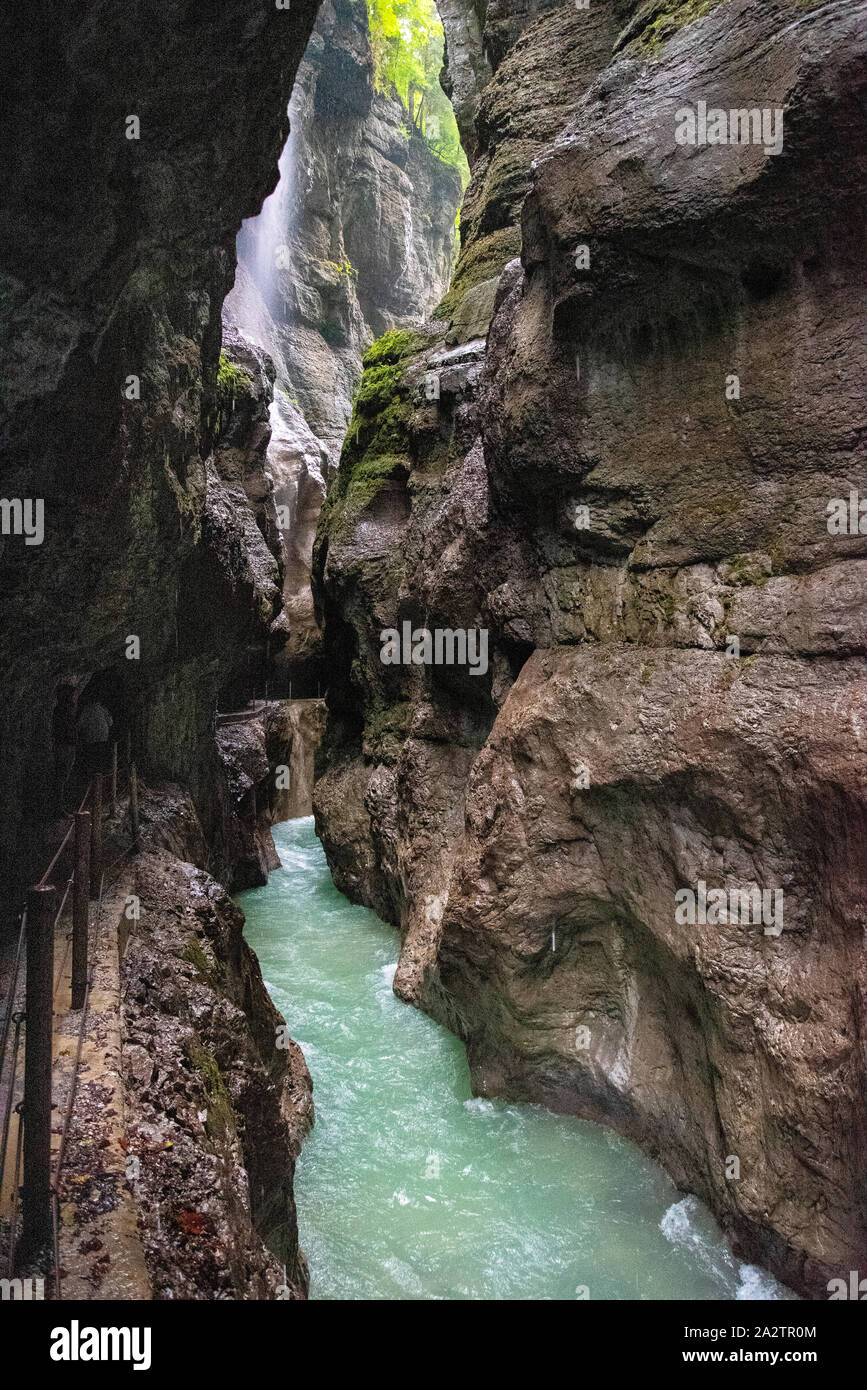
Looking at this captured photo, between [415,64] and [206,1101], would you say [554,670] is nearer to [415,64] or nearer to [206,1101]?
[206,1101]

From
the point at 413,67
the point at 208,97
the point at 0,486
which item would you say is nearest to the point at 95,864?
the point at 0,486

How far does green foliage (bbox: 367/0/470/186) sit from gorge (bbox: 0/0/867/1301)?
26.7 m

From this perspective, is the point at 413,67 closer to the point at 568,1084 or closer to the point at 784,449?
the point at 784,449

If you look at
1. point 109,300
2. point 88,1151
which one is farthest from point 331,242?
point 88,1151

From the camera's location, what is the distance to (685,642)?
5637 millimetres

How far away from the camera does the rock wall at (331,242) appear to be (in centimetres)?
2772

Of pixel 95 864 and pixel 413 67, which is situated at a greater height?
pixel 413 67

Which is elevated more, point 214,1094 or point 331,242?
point 331,242

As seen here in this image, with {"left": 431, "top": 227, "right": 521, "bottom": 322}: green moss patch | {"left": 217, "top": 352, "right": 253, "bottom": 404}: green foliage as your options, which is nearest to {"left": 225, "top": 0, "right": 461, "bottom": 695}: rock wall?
{"left": 217, "top": 352, "right": 253, "bottom": 404}: green foliage

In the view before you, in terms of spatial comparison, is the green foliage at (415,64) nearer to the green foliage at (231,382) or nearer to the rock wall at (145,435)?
the green foliage at (231,382)

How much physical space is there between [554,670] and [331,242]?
29099 mm

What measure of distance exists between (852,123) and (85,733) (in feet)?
27.4
